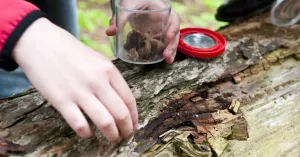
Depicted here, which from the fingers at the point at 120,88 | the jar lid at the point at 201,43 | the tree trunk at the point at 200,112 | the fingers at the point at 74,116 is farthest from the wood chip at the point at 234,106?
the fingers at the point at 74,116

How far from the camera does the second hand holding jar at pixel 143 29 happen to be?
3.59 ft

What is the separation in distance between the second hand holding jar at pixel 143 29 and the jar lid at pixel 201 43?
0.27 ft

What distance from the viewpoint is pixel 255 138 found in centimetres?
97

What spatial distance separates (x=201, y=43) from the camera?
47.9 inches

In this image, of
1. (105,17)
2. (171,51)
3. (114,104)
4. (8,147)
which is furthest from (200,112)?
(105,17)

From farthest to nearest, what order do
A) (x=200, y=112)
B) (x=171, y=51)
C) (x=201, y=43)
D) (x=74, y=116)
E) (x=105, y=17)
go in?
(x=105, y=17) → (x=201, y=43) → (x=171, y=51) → (x=200, y=112) → (x=74, y=116)

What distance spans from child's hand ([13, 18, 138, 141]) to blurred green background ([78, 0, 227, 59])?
5.89ft

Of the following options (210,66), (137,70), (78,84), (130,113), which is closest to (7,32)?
(78,84)

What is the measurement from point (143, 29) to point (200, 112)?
29 cm

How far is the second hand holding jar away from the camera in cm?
109

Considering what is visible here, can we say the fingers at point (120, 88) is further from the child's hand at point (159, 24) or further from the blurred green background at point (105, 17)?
the blurred green background at point (105, 17)

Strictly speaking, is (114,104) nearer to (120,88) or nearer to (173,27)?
(120,88)

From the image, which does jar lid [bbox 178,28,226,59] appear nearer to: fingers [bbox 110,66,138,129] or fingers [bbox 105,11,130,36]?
fingers [bbox 105,11,130,36]

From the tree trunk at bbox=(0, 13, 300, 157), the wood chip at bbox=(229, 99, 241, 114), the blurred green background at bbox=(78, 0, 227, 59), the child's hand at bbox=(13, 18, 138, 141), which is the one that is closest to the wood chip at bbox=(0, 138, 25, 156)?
the tree trunk at bbox=(0, 13, 300, 157)
